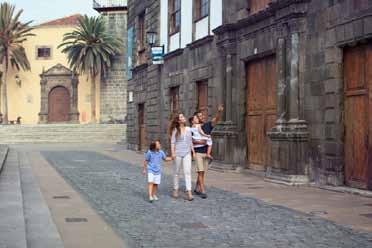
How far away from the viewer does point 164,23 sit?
70.7 feet

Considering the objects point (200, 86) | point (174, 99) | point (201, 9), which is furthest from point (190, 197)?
point (174, 99)

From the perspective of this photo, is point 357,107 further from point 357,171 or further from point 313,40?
point 313,40

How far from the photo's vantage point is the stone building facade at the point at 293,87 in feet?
34.0

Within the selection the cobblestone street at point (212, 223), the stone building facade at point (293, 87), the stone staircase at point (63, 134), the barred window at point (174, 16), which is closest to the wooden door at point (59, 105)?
the stone staircase at point (63, 134)

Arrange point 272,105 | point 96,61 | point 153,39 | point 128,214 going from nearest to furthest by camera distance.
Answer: point 128,214 < point 272,105 < point 153,39 < point 96,61

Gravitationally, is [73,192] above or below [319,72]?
below

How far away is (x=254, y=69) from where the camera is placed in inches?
572

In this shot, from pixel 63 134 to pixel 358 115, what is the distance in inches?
1283

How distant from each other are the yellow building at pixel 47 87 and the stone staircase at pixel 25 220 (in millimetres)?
40770

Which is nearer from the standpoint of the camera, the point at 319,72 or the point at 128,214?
the point at 128,214

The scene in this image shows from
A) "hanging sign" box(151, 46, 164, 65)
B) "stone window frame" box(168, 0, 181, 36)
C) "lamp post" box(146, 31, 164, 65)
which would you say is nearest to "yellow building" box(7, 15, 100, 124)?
"lamp post" box(146, 31, 164, 65)

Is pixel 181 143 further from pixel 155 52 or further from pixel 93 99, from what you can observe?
pixel 93 99

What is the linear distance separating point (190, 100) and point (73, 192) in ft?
28.3

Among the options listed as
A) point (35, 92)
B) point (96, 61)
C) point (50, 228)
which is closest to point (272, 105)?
point (50, 228)
